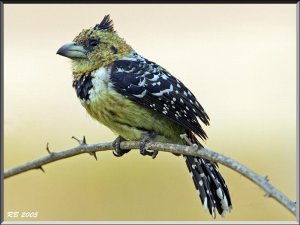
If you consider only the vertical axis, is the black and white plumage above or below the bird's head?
below

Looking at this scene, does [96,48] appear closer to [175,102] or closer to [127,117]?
[127,117]

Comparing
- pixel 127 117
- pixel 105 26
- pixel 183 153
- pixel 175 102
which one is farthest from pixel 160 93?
pixel 183 153

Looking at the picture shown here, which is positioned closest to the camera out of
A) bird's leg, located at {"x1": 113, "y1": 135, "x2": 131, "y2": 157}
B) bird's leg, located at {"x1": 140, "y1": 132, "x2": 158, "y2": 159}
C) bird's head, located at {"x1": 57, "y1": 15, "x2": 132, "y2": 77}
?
bird's leg, located at {"x1": 140, "y1": 132, "x2": 158, "y2": 159}

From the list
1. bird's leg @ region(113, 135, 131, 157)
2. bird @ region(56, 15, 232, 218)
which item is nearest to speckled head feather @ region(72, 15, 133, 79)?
bird @ region(56, 15, 232, 218)

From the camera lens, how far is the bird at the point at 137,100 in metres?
4.15

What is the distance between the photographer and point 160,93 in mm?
4184

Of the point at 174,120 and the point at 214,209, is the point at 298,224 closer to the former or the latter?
the point at 214,209

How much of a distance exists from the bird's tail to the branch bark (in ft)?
1.79

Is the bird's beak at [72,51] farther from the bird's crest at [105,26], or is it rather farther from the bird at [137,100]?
the bird's crest at [105,26]

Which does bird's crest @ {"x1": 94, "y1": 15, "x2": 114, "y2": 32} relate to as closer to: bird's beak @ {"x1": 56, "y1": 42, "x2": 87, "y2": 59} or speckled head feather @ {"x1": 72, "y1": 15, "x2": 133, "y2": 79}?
speckled head feather @ {"x1": 72, "y1": 15, "x2": 133, "y2": 79}

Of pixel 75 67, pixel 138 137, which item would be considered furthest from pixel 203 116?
pixel 75 67

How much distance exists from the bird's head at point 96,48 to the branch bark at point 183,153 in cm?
72

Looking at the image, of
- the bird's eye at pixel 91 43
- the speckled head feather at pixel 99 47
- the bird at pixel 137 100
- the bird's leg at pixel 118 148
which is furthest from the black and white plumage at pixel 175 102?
the bird's leg at pixel 118 148

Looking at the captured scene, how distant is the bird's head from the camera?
175 inches
